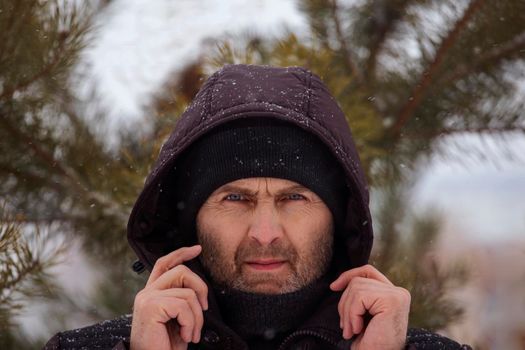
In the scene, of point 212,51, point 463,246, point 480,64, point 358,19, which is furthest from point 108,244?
point 463,246

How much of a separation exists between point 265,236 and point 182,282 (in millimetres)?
255

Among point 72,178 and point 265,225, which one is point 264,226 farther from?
point 72,178

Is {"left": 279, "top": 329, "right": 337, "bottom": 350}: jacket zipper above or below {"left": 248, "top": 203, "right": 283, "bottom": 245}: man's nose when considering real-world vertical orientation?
below

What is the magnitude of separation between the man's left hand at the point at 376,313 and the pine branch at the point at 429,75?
651 millimetres

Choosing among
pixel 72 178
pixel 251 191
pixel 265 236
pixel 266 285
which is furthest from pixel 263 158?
pixel 72 178

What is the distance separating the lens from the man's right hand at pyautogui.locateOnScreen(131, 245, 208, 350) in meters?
1.84

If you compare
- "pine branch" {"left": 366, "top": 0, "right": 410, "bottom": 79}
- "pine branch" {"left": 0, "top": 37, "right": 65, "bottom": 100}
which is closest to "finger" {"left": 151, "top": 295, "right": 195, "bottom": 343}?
"pine branch" {"left": 0, "top": 37, "right": 65, "bottom": 100}

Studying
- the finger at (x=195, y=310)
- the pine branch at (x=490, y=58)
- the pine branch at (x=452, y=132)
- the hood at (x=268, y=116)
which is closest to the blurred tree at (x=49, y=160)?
the hood at (x=268, y=116)

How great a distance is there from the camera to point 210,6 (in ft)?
10.0

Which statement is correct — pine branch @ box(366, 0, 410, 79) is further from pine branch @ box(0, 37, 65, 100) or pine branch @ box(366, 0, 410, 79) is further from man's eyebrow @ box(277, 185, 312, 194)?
pine branch @ box(0, 37, 65, 100)

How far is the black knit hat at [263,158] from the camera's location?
1986 millimetres

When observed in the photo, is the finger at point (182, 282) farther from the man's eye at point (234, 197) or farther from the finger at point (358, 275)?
the finger at point (358, 275)

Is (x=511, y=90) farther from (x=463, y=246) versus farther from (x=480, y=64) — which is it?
(x=463, y=246)

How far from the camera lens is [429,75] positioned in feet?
7.43
